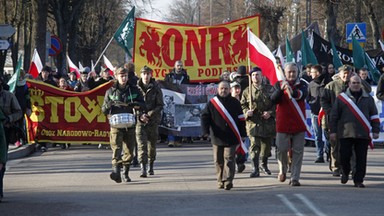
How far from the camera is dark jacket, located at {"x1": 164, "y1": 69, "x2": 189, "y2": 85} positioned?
76.9 feet

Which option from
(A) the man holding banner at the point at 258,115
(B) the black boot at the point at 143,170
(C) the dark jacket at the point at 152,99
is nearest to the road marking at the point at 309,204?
(A) the man holding banner at the point at 258,115

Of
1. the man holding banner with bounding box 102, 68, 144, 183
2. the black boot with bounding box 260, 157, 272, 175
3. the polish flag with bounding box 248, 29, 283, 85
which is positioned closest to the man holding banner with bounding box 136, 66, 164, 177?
the man holding banner with bounding box 102, 68, 144, 183

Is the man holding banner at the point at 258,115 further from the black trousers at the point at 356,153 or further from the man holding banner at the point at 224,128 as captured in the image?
the black trousers at the point at 356,153

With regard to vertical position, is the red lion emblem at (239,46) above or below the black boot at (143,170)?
above

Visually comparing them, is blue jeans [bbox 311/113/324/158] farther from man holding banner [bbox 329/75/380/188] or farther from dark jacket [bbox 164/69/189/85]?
dark jacket [bbox 164/69/189/85]

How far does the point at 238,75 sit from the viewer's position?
57.6 feet

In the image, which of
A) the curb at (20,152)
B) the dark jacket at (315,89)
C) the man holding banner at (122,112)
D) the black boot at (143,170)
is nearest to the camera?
the man holding banner at (122,112)

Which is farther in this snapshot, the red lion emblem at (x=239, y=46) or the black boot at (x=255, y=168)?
the red lion emblem at (x=239, y=46)

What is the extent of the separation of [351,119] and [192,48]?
10.1m

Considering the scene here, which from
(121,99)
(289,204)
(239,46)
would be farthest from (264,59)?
(239,46)

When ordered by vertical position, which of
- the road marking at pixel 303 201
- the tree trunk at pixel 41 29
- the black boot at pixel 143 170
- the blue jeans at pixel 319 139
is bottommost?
the road marking at pixel 303 201

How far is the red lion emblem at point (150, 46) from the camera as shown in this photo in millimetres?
23578

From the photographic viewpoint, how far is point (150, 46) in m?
23.7

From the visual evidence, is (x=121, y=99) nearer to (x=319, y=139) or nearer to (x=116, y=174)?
(x=116, y=174)
